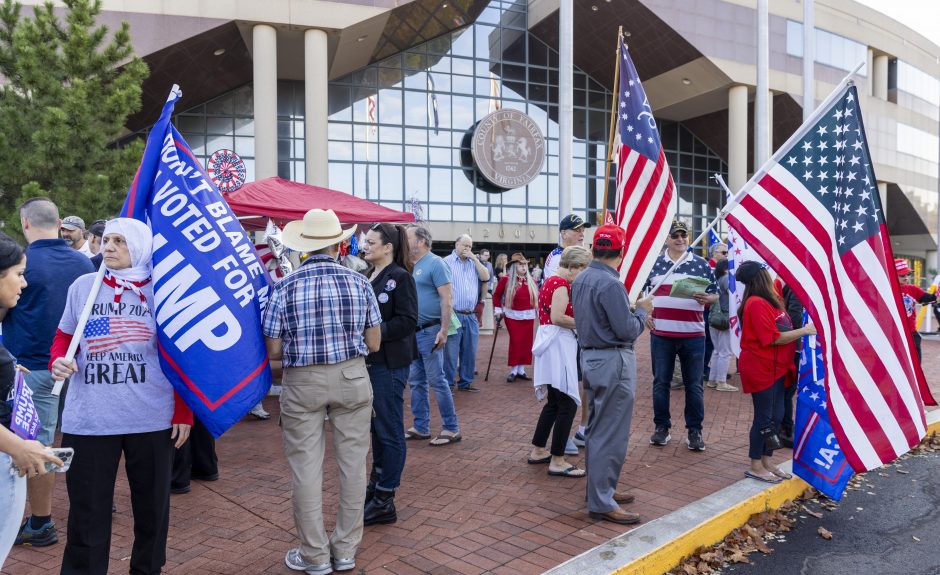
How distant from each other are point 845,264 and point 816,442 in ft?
4.53

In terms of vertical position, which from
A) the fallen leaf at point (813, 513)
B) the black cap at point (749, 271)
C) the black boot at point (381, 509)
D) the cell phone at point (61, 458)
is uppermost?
the black cap at point (749, 271)

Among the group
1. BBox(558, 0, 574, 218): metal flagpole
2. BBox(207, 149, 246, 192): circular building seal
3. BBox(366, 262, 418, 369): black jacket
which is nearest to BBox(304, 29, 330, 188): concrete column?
BBox(207, 149, 246, 192): circular building seal

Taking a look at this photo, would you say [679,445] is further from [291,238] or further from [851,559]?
[291,238]

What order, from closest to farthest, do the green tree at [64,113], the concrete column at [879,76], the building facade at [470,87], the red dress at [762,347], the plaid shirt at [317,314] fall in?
the plaid shirt at [317,314]
the red dress at [762,347]
the green tree at [64,113]
the building facade at [470,87]
the concrete column at [879,76]

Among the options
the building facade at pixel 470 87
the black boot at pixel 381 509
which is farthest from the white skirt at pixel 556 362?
the building facade at pixel 470 87

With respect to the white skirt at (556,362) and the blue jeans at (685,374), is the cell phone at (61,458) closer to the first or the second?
the white skirt at (556,362)

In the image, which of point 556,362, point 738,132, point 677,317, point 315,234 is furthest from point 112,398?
point 738,132

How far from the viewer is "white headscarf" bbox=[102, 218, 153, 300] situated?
2.93m

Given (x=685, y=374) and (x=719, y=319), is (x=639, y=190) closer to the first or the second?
(x=685, y=374)

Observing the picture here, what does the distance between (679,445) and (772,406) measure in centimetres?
122

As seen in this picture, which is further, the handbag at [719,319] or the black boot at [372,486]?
the handbag at [719,319]

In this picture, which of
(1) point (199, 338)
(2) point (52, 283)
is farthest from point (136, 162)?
(1) point (199, 338)

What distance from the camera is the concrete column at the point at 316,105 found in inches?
779

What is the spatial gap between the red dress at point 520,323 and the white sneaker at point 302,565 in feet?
18.9
